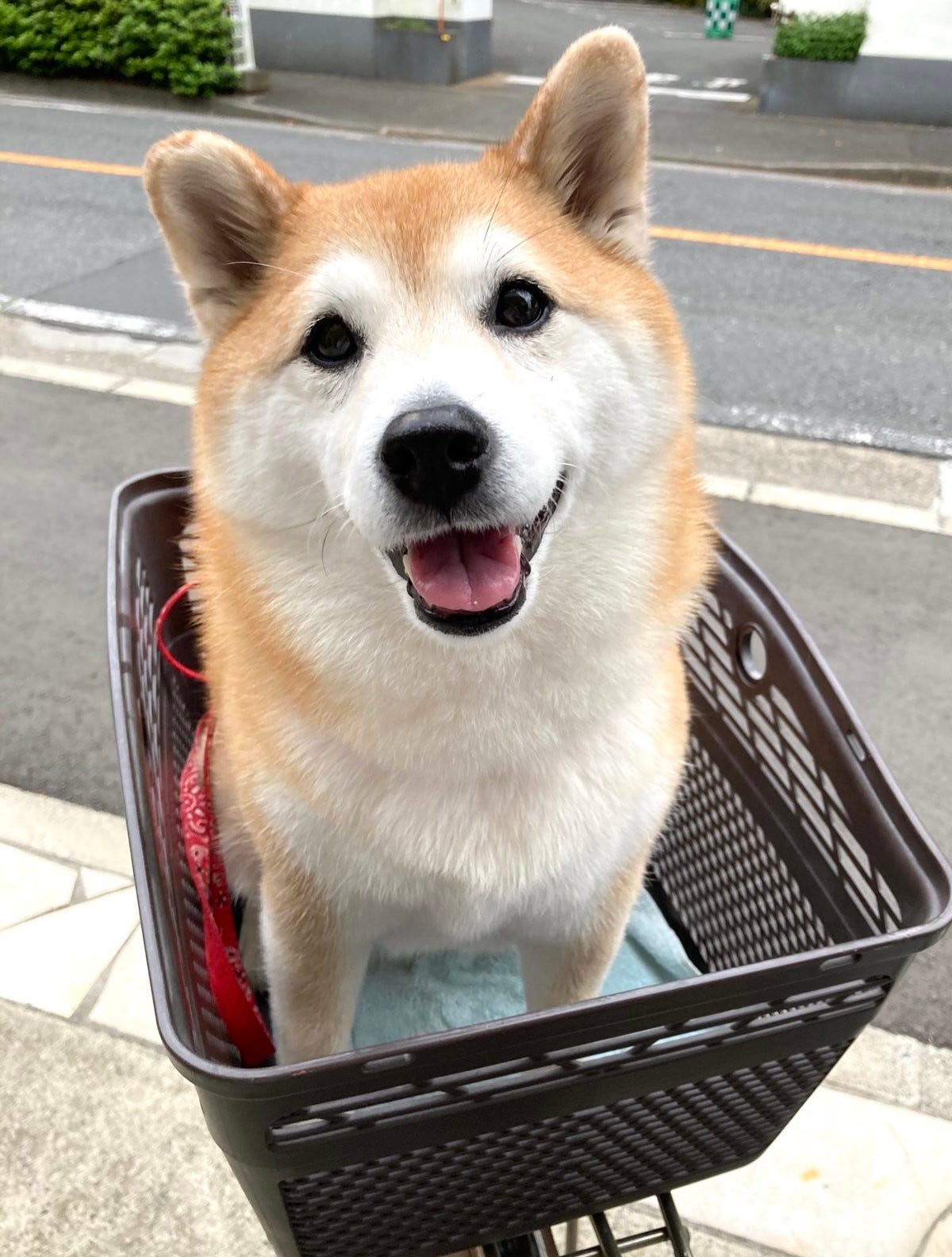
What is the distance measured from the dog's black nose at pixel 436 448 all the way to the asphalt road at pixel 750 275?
249cm

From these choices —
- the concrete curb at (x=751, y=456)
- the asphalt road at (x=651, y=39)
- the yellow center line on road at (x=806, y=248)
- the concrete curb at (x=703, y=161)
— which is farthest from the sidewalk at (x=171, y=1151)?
the asphalt road at (x=651, y=39)

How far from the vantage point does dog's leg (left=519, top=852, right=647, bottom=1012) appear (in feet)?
4.22

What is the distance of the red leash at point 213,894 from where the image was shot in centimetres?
118

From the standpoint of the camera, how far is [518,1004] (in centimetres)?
158

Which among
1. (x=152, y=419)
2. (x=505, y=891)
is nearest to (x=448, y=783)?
(x=505, y=891)

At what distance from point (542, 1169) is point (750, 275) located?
15.6 feet

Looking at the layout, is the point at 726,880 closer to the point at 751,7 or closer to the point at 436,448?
the point at 436,448

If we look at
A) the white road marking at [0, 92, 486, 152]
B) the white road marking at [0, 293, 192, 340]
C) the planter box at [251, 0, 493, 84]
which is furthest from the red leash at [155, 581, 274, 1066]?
the planter box at [251, 0, 493, 84]

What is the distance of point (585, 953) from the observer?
133cm

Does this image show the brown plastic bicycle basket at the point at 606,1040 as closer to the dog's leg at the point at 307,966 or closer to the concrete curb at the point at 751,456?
the dog's leg at the point at 307,966

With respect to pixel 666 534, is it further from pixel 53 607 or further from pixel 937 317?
pixel 937 317

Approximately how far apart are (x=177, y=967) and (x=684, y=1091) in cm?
50

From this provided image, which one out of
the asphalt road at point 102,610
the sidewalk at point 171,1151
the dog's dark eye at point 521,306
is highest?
the dog's dark eye at point 521,306

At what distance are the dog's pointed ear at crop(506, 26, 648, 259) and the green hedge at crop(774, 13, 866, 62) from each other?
8866mm
